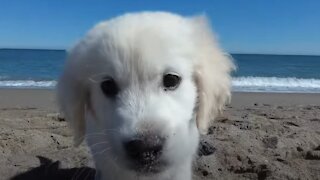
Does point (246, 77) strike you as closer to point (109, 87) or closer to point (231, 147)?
point (231, 147)

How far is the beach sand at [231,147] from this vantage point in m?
4.32

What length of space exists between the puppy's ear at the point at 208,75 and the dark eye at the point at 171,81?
0.28 m

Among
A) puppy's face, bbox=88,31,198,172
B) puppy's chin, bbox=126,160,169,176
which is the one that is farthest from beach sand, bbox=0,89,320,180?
puppy's chin, bbox=126,160,169,176

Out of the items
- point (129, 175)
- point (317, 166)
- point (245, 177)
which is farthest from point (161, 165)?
point (317, 166)

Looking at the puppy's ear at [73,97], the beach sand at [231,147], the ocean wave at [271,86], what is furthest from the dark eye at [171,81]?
the ocean wave at [271,86]

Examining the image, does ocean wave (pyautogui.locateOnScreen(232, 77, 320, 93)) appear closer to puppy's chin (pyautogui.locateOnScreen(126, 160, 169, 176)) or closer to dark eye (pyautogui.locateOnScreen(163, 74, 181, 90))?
dark eye (pyautogui.locateOnScreen(163, 74, 181, 90))

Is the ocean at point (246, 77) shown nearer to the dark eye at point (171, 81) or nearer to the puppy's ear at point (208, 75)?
the puppy's ear at point (208, 75)

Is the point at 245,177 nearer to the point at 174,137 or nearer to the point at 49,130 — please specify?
the point at 174,137

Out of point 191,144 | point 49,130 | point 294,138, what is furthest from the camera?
point 49,130

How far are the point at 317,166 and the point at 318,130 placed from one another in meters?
1.51

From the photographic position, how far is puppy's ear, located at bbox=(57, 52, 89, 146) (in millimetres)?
3062

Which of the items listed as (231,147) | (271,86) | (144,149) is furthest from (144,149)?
(271,86)

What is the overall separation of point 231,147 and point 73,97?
2.19 meters

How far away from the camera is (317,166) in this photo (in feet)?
14.3
